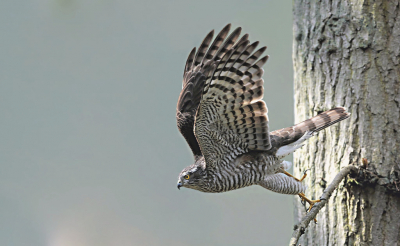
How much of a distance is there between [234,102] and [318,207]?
78 centimetres

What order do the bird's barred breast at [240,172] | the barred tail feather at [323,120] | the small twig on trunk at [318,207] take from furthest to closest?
the bird's barred breast at [240,172] → the barred tail feather at [323,120] → the small twig on trunk at [318,207]

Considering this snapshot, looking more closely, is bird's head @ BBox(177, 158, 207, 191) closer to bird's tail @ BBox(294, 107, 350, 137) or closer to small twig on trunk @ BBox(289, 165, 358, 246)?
bird's tail @ BBox(294, 107, 350, 137)

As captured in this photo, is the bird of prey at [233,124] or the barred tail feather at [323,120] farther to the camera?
the barred tail feather at [323,120]

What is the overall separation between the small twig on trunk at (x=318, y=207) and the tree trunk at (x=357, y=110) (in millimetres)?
108

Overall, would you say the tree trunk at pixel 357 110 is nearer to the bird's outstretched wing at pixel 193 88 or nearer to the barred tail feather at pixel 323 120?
the barred tail feather at pixel 323 120

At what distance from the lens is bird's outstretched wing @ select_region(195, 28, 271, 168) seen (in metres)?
2.29

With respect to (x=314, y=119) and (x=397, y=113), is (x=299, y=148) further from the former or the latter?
(x=397, y=113)

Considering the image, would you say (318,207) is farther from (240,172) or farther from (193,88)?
(193,88)

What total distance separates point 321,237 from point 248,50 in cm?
133

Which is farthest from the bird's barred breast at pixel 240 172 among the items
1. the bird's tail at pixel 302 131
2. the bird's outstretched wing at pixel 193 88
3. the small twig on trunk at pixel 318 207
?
the small twig on trunk at pixel 318 207

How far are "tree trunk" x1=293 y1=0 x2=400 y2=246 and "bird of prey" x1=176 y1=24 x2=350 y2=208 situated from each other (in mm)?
149

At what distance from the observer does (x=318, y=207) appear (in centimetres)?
201

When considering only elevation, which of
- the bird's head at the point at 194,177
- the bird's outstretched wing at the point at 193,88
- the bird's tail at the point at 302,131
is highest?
the bird's outstretched wing at the point at 193,88

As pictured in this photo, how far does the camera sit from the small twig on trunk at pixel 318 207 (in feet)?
5.75
